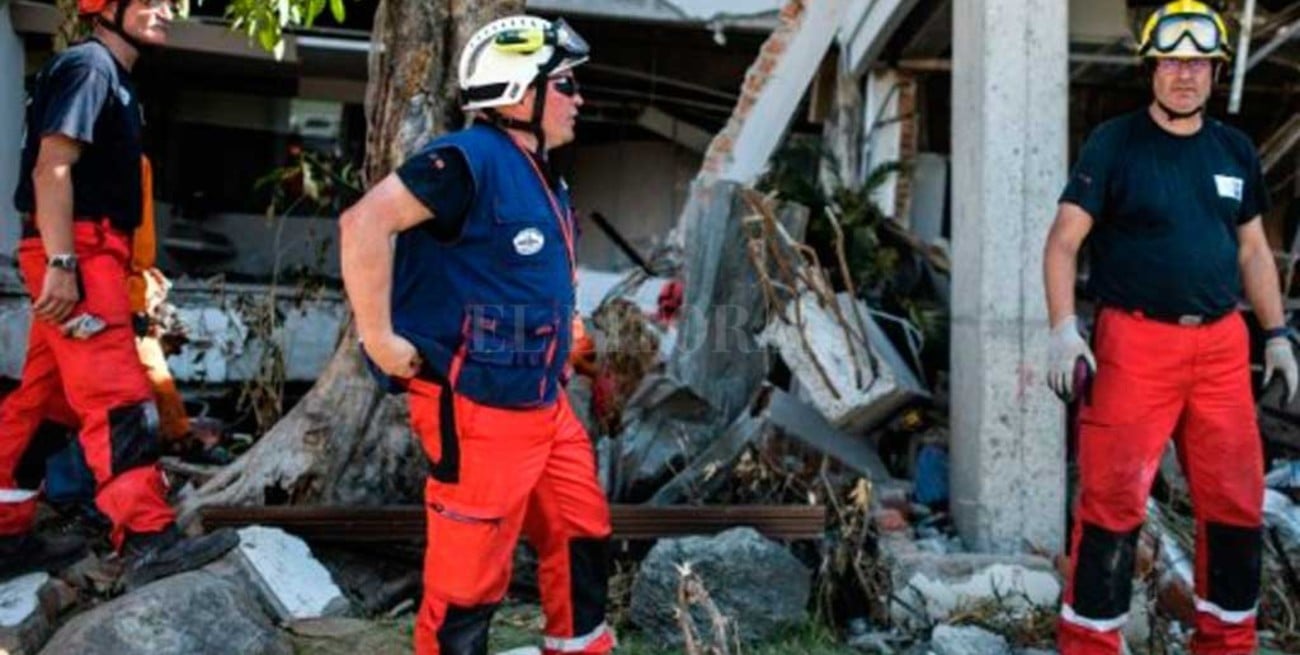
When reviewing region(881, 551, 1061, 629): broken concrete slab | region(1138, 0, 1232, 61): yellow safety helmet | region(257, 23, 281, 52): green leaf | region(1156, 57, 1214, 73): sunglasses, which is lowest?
region(881, 551, 1061, 629): broken concrete slab

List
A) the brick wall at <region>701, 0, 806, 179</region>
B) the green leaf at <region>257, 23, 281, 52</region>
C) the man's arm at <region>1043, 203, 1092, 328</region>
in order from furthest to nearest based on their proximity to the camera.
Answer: the brick wall at <region>701, 0, 806, 179</region>
the green leaf at <region>257, 23, 281, 52</region>
the man's arm at <region>1043, 203, 1092, 328</region>

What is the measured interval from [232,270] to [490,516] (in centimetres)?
792

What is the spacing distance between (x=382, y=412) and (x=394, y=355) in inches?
75.5

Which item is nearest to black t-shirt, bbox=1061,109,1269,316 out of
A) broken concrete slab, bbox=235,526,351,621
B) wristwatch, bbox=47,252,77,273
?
broken concrete slab, bbox=235,526,351,621

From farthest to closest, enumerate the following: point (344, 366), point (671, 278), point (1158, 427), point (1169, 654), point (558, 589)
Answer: point (671, 278), point (344, 366), point (1169, 654), point (1158, 427), point (558, 589)

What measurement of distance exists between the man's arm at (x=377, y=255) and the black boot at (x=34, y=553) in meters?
2.01

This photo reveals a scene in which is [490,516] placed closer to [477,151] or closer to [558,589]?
[558,589]

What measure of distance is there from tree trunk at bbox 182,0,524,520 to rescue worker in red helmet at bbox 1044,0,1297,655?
2286mm

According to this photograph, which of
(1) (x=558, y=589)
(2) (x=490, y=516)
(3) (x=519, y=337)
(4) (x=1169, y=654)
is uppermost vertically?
(3) (x=519, y=337)

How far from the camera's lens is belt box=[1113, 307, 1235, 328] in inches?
157

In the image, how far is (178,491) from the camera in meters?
5.42

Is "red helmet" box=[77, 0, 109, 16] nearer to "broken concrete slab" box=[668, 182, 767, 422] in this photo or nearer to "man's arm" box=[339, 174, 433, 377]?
"man's arm" box=[339, 174, 433, 377]

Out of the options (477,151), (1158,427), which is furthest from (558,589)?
(1158,427)

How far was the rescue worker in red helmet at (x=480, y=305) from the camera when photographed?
10.7 ft
